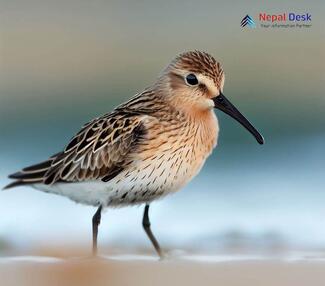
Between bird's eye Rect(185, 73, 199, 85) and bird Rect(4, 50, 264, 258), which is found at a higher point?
bird's eye Rect(185, 73, 199, 85)

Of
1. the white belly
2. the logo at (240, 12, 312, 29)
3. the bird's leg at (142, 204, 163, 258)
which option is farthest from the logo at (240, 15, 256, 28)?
the bird's leg at (142, 204, 163, 258)

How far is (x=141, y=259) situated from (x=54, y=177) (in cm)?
44

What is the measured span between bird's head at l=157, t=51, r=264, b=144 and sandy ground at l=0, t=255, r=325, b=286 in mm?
569

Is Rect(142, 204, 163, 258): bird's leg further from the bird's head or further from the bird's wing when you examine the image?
the bird's head

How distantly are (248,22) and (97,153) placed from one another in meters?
1.10

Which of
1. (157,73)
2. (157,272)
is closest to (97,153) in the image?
(157,272)

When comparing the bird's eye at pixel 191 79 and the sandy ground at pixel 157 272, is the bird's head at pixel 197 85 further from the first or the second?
the sandy ground at pixel 157 272

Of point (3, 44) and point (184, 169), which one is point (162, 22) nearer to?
point (3, 44)

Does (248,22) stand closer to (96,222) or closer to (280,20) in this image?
(280,20)

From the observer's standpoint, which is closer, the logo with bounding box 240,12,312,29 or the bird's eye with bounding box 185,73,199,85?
the bird's eye with bounding box 185,73,199,85

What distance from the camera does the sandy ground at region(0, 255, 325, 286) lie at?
11.5 ft

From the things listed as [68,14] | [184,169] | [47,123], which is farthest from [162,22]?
[184,169]

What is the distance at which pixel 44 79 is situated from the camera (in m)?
4.60

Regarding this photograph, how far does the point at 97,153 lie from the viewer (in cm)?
370
